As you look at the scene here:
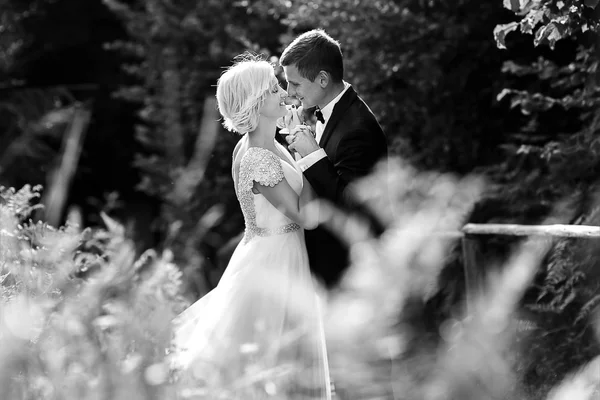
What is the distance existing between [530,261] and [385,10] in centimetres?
614

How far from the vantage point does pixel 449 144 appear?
719 cm

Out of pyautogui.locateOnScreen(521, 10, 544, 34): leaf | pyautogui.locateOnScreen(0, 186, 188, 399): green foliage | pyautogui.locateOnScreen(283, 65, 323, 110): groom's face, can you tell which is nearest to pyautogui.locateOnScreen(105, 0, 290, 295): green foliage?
pyautogui.locateOnScreen(283, 65, 323, 110): groom's face

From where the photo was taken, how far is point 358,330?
123 cm

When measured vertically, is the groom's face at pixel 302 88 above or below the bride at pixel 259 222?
above

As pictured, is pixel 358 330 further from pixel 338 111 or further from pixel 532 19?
pixel 532 19

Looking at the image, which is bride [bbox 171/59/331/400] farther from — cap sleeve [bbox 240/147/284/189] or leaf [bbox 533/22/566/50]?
leaf [bbox 533/22/566/50]

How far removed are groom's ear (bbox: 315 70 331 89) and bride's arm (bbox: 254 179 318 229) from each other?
52cm

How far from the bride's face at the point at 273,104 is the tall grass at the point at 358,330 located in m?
2.16

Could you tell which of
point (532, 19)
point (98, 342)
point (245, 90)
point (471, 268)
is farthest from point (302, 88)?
point (98, 342)

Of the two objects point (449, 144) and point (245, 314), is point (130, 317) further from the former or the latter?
point (449, 144)

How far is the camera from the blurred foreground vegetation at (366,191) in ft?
4.09

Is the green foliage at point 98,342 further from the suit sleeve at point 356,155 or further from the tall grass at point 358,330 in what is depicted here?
the suit sleeve at point 356,155

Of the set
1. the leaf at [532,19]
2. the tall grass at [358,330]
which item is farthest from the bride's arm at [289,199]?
the tall grass at [358,330]

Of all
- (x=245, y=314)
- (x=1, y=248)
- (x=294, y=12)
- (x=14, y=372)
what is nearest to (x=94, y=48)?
(x=294, y=12)
